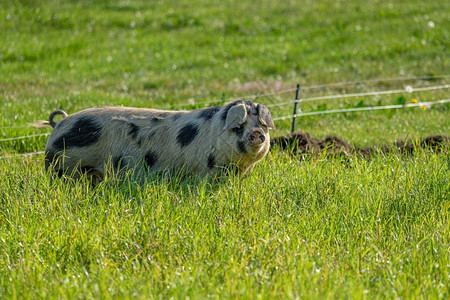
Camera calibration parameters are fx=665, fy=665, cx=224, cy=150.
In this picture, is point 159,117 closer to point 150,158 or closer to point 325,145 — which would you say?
point 150,158

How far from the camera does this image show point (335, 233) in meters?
5.05

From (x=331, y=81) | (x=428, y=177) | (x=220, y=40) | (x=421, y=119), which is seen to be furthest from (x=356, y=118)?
(x=220, y=40)

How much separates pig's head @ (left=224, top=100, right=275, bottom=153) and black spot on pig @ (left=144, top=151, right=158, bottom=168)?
853mm

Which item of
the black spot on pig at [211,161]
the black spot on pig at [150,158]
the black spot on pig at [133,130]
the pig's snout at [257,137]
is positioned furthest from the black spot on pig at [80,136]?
the pig's snout at [257,137]

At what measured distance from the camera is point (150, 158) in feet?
20.6

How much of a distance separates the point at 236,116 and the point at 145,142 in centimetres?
103

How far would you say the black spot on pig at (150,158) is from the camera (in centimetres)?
625

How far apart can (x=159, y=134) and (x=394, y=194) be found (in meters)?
2.20

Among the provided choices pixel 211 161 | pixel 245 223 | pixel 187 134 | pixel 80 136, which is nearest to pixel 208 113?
pixel 187 134

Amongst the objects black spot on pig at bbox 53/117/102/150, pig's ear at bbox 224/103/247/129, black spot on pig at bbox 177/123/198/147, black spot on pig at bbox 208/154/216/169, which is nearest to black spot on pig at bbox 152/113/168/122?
black spot on pig at bbox 177/123/198/147

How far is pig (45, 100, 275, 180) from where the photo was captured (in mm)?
5938

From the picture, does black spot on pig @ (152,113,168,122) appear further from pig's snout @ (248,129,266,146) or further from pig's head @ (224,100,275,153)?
pig's snout @ (248,129,266,146)

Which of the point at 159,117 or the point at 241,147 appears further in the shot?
the point at 159,117

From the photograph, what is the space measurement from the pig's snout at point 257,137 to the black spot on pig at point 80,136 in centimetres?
155
